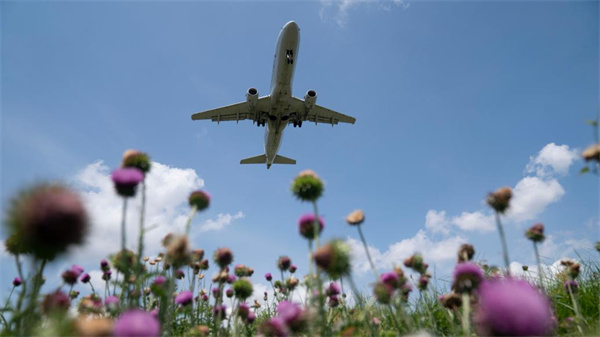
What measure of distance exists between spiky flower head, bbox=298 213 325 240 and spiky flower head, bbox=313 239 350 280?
286 millimetres

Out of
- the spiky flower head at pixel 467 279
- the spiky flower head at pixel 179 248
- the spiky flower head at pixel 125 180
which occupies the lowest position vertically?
the spiky flower head at pixel 467 279

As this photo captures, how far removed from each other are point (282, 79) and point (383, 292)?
821 inches

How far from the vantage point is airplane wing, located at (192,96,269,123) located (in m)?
23.5

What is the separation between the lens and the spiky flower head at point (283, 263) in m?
3.54

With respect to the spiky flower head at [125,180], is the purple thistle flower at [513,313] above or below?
below

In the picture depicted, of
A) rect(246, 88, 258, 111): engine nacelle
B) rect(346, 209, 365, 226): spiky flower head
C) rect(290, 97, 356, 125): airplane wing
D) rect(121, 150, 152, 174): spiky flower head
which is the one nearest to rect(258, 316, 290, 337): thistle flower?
rect(346, 209, 365, 226): spiky flower head

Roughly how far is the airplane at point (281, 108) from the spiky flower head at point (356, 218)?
66.0 feet

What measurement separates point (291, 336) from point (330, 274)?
1.37ft

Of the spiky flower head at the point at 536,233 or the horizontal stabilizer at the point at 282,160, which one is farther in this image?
the horizontal stabilizer at the point at 282,160

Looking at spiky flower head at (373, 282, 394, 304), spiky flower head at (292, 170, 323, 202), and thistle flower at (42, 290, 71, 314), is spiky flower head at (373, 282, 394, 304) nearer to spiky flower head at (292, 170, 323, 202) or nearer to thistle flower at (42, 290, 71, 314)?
spiky flower head at (292, 170, 323, 202)

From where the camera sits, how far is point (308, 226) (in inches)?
88.0

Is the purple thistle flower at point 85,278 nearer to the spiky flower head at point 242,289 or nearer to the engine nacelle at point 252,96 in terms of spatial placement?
the spiky flower head at point 242,289

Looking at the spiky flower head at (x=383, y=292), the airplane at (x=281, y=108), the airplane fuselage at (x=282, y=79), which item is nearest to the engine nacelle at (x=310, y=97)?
the airplane at (x=281, y=108)

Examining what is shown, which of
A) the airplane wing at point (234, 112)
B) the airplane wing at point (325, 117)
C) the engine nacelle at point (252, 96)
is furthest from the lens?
the airplane wing at point (325, 117)
